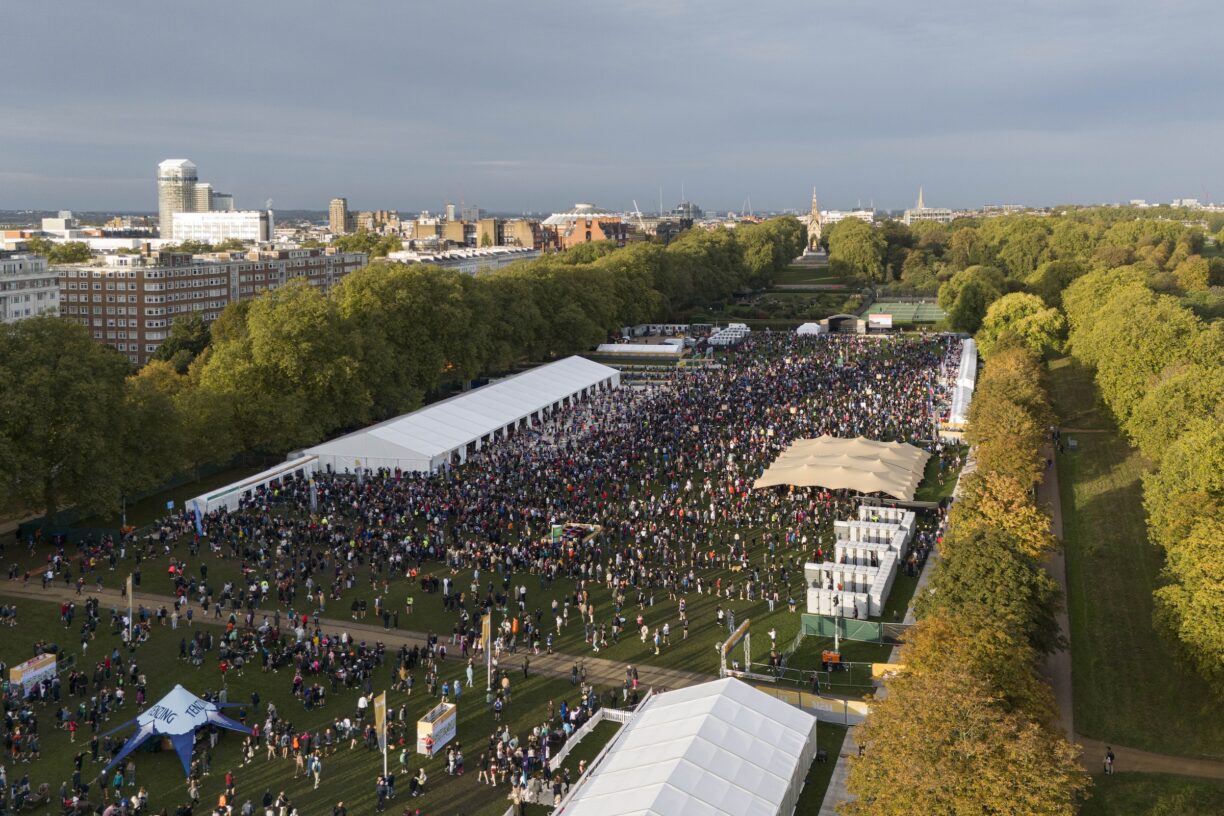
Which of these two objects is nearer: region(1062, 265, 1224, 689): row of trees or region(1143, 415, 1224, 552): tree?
region(1062, 265, 1224, 689): row of trees

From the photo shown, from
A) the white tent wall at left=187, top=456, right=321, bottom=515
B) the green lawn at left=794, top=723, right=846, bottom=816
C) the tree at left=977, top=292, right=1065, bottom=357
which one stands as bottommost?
the green lawn at left=794, top=723, right=846, bottom=816

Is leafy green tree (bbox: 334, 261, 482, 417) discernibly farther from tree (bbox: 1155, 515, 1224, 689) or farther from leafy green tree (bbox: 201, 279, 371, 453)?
tree (bbox: 1155, 515, 1224, 689)

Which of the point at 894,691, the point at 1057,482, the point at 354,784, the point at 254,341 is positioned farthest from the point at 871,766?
the point at 254,341

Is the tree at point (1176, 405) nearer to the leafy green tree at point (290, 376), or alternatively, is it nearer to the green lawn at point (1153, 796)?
the green lawn at point (1153, 796)

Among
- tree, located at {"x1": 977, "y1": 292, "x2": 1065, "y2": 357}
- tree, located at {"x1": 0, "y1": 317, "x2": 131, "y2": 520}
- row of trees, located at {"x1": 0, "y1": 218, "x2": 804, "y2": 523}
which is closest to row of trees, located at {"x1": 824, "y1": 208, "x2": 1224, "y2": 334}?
tree, located at {"x1": 977, "y1": 292, "x2": 1065, "y2": 357}

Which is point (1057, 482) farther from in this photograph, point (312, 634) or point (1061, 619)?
point (312, 634)

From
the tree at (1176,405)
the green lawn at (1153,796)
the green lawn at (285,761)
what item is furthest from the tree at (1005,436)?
the green lawn at (285,761)

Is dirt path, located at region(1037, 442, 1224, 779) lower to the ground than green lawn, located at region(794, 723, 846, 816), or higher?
higher
